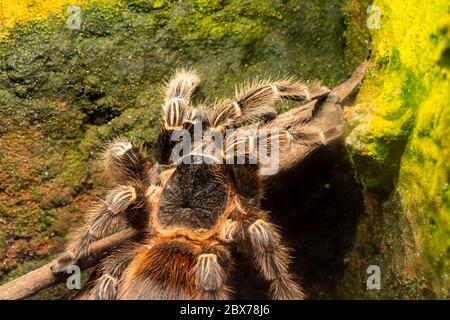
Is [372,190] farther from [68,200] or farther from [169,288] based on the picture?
[68,200]

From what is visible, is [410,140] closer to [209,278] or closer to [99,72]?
[209,278]

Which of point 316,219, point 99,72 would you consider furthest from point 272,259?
point 99,72

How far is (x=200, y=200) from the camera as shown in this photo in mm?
3703

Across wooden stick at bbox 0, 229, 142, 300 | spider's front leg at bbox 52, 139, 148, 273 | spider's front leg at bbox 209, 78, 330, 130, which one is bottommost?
wooden stick at bbox 0, 229, 142, 300

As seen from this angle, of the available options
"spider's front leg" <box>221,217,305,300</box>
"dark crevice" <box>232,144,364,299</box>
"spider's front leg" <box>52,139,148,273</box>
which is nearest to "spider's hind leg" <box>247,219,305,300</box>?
"spider's front leg" <box>221,217,305,300</box>

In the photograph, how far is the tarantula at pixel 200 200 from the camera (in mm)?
3523

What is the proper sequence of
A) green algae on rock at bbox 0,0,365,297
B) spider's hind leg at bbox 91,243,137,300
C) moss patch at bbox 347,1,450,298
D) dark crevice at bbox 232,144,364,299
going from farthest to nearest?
dark crevice at bbox 232,144,364,299
green algae on rock at bbox 0,0,365,297
spider's hind leg at bbox 91,243,137,300
moss patch at bbox 347,1,450,298

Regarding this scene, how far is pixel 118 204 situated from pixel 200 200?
0.50 m

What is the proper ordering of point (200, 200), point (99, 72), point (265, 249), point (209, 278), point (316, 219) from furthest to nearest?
1. point (316, 219)
2. point (99, 72)
3. point (200, 200)
4. point (265, 249)
5. point (209, 278)

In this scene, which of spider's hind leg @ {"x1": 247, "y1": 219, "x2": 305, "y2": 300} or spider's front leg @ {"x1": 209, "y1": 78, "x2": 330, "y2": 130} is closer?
spider's hind leg @ {"x1": 247, "y1": 219, "x2": 305, "y2": 300}

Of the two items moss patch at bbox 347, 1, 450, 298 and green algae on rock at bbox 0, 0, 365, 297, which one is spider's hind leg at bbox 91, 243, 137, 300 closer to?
green algae on rock at bbox 0, 0, 365, 297

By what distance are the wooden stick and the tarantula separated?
74 mm

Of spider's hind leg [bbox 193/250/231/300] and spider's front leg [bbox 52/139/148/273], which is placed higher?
spider's front leg [bbox 52/139/148/273]

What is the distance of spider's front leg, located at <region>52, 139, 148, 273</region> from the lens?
141 inches
